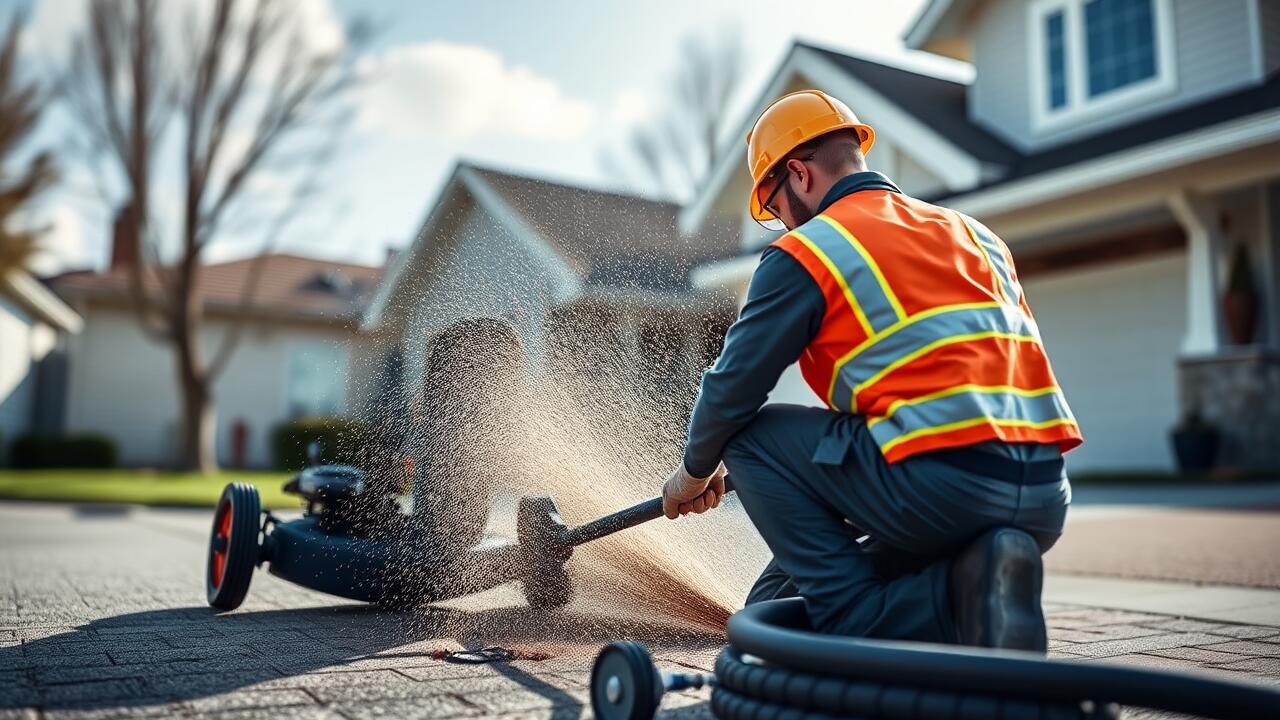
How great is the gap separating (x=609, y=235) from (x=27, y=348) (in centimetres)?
1549

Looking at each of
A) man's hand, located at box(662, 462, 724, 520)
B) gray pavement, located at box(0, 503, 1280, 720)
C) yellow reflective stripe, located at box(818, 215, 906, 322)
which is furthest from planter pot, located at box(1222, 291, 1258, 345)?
yellow reflective stripe, located at box(818, 215, 906, 322)

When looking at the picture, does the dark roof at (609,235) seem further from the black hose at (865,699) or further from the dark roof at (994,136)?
the black hose at (865,699)

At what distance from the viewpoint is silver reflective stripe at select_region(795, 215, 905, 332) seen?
1959 millimetres

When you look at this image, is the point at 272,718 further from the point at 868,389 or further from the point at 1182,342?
the point at 1182,342

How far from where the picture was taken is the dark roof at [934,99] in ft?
43.1

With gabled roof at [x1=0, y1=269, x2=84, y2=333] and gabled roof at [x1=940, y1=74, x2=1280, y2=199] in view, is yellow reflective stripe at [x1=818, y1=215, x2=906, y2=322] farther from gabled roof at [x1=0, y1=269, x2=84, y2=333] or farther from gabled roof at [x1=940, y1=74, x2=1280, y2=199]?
gabled roof at [x1=0, y1=269, x2=84, y2=333]

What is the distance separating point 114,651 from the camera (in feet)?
9.31

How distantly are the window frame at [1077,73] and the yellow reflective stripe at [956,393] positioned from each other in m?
11.5

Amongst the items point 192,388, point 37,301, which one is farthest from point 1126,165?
point 37,301

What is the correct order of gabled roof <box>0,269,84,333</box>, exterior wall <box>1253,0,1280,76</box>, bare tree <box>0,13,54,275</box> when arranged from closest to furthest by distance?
exterior wall <box>1253,0,1280,76</box>, bare tree <box>0,13,54,275</box>, gabled roof <box>0,269,84,333</box>

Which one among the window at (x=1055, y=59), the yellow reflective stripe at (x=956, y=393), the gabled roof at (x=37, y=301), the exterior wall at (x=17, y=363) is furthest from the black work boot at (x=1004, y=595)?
the exterior wall at (x=17, y=363)

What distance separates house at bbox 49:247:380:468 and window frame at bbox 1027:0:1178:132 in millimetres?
15244

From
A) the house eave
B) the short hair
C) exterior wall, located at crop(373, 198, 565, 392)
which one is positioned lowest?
exterior wall, located at crop(373, 198, 565, 392)

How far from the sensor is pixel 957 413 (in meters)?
1.87
